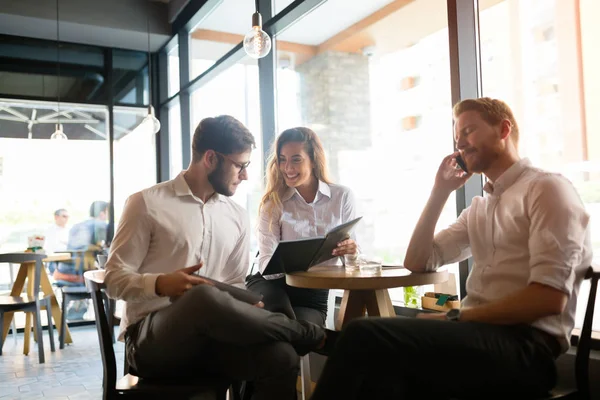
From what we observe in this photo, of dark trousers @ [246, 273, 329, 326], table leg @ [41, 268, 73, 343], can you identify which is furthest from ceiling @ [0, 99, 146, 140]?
dark trousers @ [246, 273, 329, 326]

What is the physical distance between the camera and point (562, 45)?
2229mm

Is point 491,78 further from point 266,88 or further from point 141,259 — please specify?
point 266,88

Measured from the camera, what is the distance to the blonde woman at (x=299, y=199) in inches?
105

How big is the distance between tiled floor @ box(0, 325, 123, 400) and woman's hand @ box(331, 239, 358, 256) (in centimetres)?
190

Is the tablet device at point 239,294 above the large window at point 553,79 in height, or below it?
below

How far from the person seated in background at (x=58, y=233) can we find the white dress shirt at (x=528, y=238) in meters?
5.02

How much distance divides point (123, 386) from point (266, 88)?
2.99 meters

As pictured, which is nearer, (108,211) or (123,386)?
(123,386)

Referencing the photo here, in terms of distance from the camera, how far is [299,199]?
8.89ft

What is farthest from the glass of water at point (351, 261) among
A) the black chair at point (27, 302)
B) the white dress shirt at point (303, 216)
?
the black chair at point (27, 302)

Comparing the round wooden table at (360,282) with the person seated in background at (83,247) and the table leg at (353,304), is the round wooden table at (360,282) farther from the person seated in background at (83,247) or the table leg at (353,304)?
the person seated in background at (83,247)

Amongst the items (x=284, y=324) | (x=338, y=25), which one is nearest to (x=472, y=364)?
(x=284, y=324)

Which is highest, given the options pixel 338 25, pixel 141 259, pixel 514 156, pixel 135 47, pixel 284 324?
pixel 135 47

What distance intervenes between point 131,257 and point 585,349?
1.35m
